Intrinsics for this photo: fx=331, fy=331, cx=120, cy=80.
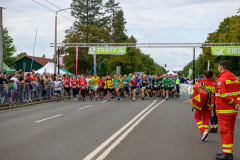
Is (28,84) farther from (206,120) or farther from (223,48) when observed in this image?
(223,48)

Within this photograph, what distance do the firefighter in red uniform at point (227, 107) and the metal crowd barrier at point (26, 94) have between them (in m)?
12.6

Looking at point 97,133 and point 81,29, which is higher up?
point 81,29

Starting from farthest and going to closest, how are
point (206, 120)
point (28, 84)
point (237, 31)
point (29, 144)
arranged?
point (237, 31) < point (28, 84) < point (206, 120) < point (29, 144)

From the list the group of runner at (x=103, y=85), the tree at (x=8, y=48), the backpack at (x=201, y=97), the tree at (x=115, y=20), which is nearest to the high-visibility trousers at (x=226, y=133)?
the backpack at (x=201, y=97)

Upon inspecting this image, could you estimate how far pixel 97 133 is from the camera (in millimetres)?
8812

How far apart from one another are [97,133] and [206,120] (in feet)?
9.33

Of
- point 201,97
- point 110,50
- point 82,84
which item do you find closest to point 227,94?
point 201,97

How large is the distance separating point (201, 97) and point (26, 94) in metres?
13.9

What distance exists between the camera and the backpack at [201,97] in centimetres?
775

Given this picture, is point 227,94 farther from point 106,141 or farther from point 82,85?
point 82,85

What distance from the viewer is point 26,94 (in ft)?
64.0

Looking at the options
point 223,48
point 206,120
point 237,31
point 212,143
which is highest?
point 237,31

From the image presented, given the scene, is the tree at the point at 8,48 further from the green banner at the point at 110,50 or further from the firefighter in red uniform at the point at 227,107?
the firefighter in red uniform at the point at 227,107

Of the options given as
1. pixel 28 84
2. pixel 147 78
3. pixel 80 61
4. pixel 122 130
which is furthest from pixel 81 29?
pixel 122 130
